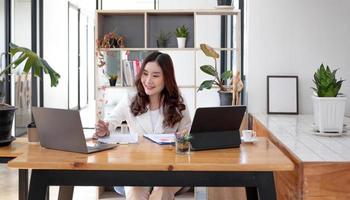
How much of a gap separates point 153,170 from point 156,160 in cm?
5

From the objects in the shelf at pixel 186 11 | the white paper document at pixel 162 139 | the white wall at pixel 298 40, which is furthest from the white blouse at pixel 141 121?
the shelf at pixel 186 11

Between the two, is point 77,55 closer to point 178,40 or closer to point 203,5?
point 203,5

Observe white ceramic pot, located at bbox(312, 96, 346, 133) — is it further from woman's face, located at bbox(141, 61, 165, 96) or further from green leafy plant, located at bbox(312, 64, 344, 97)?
woman's face, located at bbox(141, 61, 165, 96)

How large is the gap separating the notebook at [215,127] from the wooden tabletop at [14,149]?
2.81 ft

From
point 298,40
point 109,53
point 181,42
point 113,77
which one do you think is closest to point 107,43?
point 109,53

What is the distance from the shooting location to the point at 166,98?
2756 millimetres

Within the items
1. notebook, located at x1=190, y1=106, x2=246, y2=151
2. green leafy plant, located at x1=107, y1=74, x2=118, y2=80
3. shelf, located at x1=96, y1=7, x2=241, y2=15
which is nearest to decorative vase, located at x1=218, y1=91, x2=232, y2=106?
shelf, located at x1=96, y1=7, x2=241, y2=15

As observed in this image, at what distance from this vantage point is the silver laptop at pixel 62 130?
189 centimetres

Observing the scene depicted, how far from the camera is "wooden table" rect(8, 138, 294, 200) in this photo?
1762 millimetres

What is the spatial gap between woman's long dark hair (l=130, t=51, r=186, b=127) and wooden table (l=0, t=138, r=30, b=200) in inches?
27.3

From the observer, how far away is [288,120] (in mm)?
3500

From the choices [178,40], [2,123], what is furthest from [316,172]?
[178,40]

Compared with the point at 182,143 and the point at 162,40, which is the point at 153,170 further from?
the point at 162,40

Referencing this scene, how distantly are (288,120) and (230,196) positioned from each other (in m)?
0.76
